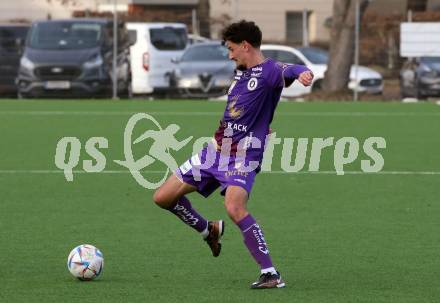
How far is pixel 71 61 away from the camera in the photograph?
28.0 meters

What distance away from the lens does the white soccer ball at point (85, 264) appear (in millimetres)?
8273

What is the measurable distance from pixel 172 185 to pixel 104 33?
68.3 ft

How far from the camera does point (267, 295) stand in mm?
7863

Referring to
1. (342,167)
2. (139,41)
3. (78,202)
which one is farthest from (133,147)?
(139,41)

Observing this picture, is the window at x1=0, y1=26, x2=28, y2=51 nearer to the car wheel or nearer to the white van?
the white van

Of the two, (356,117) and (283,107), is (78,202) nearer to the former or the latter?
(356,117)

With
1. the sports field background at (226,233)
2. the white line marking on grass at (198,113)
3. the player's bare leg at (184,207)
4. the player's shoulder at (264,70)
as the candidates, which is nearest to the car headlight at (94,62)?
the white line marking on grass at (198,113)

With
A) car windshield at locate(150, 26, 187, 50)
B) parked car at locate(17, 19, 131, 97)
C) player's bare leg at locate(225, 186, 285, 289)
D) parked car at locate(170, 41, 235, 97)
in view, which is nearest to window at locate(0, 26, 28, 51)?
parked car at locate(17, 19, 131, 97)

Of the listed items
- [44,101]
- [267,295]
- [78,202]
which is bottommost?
[44,101]

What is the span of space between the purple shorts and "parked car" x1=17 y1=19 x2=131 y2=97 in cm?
1982

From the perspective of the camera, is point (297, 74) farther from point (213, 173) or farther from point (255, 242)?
point (255, 242)

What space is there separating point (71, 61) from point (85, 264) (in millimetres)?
20038

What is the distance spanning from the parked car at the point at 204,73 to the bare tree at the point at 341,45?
2370 millimetres

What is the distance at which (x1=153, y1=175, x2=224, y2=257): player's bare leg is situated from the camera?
8484 mm
